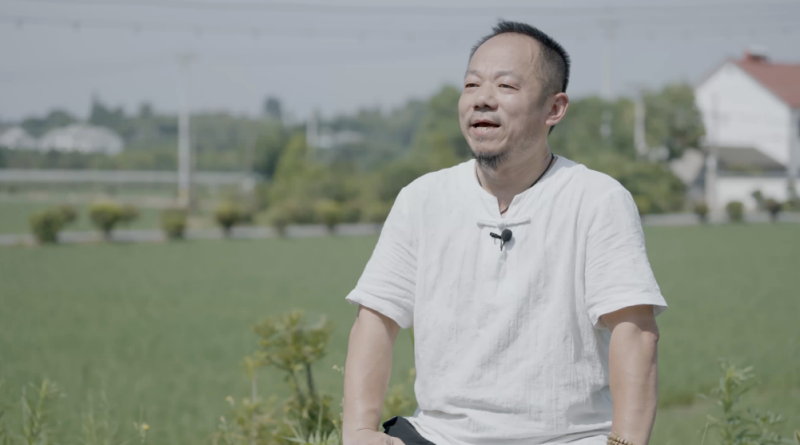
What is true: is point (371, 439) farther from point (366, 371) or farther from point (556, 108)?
point (556, 108)

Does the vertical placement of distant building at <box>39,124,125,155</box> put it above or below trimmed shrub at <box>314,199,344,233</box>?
above

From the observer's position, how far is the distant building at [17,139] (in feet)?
119

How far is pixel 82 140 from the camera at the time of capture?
40.7m

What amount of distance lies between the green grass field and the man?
1.09m

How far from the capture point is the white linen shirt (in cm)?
187

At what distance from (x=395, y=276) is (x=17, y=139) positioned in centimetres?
3812

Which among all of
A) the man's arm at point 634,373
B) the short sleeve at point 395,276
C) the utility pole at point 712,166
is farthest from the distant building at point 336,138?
the man's arm at point 634,373

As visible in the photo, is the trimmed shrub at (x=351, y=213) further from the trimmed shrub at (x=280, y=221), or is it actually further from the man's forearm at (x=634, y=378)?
the man's forearm at (x=634, y=378)

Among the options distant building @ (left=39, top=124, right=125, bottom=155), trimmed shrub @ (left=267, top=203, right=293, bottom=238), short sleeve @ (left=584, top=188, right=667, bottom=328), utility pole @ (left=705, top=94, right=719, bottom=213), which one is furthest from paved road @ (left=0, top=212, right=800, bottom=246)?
short sleeve @ (left=584, top=188, right=667, bottom=328)

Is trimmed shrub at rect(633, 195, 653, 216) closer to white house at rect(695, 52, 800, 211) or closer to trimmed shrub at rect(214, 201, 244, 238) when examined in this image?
white house at rect(695, 52, 800, 211)

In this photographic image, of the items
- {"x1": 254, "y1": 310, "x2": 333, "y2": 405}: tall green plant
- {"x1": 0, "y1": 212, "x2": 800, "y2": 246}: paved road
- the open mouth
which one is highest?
the open mouth

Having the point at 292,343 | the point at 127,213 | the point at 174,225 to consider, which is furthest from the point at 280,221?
the point at 292,343

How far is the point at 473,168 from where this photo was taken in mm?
2105

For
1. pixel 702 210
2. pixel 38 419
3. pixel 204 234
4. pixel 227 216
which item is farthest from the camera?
pixel 702 210
